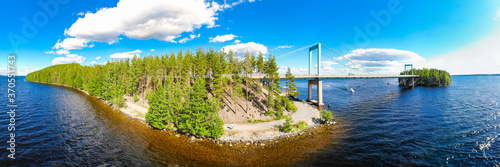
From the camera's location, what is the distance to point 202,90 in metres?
33.0

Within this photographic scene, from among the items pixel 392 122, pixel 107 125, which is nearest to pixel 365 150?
pixel 392 122

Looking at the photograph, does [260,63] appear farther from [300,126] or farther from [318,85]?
[318,85]

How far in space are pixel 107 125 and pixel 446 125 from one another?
75.2 meters

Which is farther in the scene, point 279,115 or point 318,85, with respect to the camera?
point 318,85

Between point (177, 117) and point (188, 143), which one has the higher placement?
point (177, 117)

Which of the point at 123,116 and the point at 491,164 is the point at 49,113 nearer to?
the point at 123,116

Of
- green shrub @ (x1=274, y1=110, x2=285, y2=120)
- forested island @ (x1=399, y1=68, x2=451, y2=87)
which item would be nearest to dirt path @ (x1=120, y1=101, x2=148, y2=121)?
green shrub @ (x1=274, y1=110, x2=285, y2=120)

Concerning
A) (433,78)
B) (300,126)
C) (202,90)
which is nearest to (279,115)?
(300,126)

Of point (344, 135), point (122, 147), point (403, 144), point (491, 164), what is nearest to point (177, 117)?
point (122, 147)

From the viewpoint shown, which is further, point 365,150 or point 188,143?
point 188,143

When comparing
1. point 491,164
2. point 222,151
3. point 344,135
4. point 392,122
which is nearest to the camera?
point 491,164

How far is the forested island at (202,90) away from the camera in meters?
32.9

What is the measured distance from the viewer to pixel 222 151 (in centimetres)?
2828

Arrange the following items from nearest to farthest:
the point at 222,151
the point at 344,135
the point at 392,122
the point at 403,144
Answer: the point at 222,151 → the point at 403,144 → the point at 344,135 → the point at 392,122
